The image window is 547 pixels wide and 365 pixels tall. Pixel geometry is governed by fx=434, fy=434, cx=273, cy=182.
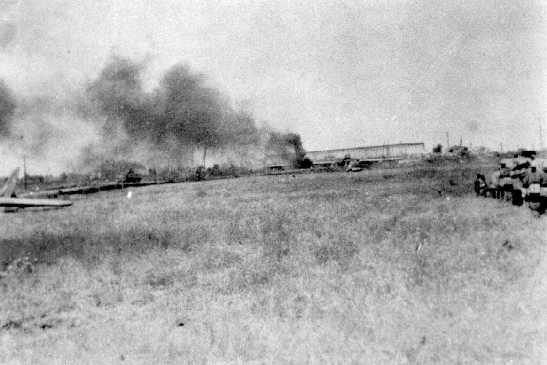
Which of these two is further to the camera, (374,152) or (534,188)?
(374,152)

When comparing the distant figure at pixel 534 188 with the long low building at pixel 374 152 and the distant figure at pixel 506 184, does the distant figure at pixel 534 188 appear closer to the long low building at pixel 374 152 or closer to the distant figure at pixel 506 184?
the distant figure at pixel 506 184

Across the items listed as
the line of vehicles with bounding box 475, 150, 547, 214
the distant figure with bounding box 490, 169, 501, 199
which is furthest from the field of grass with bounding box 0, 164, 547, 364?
the distant figure with bounding box 490, 169, 501, 199

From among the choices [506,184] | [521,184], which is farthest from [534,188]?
[506,184]

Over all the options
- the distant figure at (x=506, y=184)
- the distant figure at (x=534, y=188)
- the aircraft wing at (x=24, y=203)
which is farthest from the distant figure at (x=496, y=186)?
the aircraft wing at (x=24, y=203)

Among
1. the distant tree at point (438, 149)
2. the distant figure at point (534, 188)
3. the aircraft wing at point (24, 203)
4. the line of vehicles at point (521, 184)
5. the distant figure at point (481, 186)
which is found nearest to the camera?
the distant figure at point (534, 188)

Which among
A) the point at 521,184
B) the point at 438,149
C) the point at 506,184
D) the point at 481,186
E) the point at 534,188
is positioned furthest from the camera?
the point at 438,149

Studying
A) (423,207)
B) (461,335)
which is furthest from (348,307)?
(423,207)

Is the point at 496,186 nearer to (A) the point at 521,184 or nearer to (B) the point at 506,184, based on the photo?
(B) the point at 506,184

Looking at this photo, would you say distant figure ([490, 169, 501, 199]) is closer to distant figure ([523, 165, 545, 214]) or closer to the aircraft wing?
distant figure ([523, 165, 545, 214])
